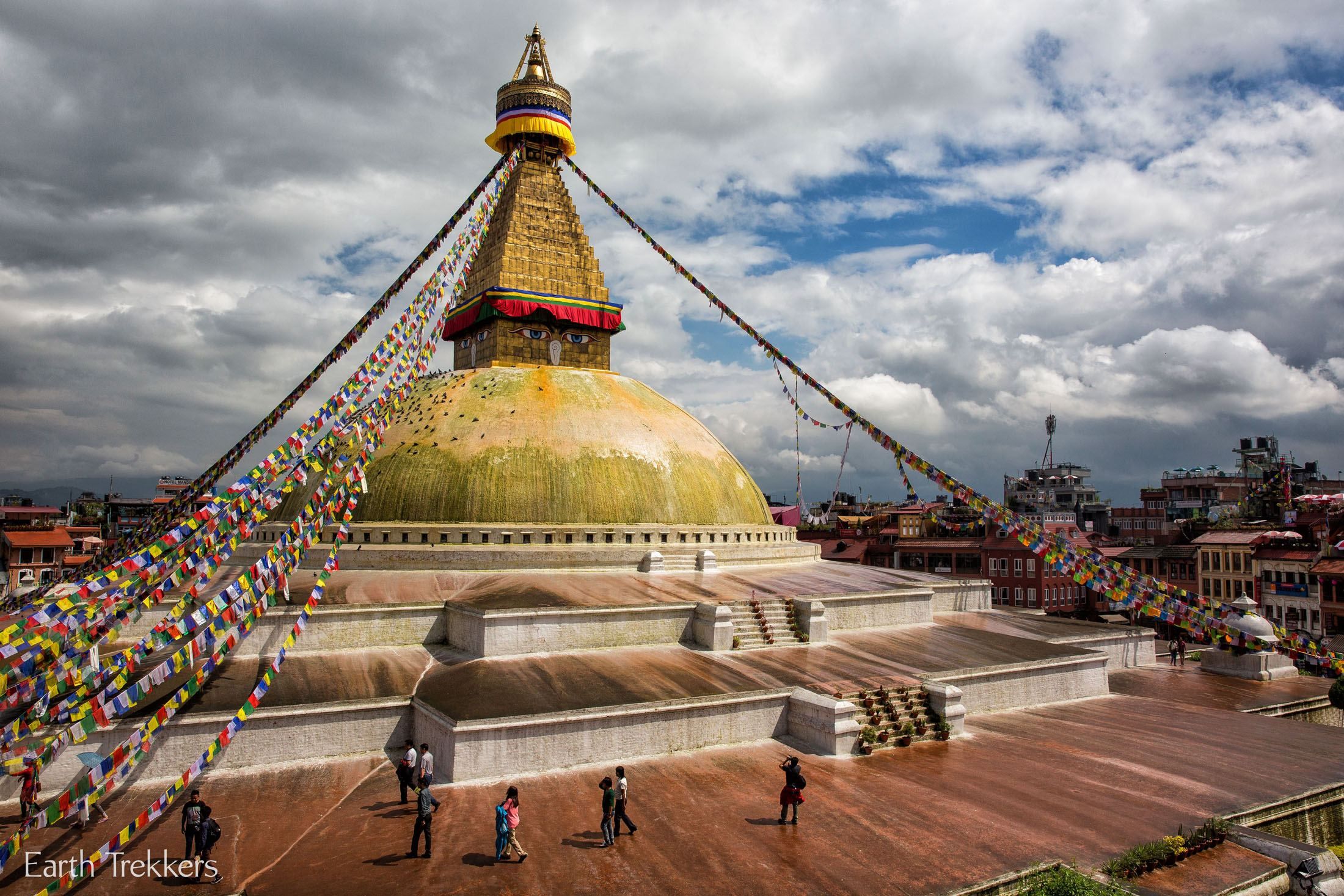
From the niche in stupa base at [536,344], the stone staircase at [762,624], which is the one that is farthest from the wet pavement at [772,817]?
the niche in stupa base at [536,344]

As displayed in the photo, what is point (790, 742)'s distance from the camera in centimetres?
1247

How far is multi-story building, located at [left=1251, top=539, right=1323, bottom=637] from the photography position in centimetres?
3638

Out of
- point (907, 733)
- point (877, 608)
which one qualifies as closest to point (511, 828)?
point (907, 733)

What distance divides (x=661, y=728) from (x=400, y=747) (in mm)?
3953

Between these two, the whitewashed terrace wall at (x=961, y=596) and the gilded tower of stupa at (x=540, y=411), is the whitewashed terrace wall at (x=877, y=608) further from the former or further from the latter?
the gilded tower of stupa at (x=540, y=411)

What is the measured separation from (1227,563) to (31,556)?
62.2 m

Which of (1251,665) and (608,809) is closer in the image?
(608,809)

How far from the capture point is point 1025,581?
4512 cm

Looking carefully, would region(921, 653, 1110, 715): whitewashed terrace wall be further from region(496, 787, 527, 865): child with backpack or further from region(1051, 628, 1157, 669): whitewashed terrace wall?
region(496, 787, 527, 865): child with backpack

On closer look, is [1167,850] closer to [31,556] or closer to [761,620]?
[761,620]

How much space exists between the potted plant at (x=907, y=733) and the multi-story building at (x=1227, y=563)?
35752 millimetres

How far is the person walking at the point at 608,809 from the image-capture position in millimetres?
8836

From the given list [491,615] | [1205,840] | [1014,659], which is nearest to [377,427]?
[491,615]

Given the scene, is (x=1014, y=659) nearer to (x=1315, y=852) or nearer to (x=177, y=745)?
(x=1315, y=852)
